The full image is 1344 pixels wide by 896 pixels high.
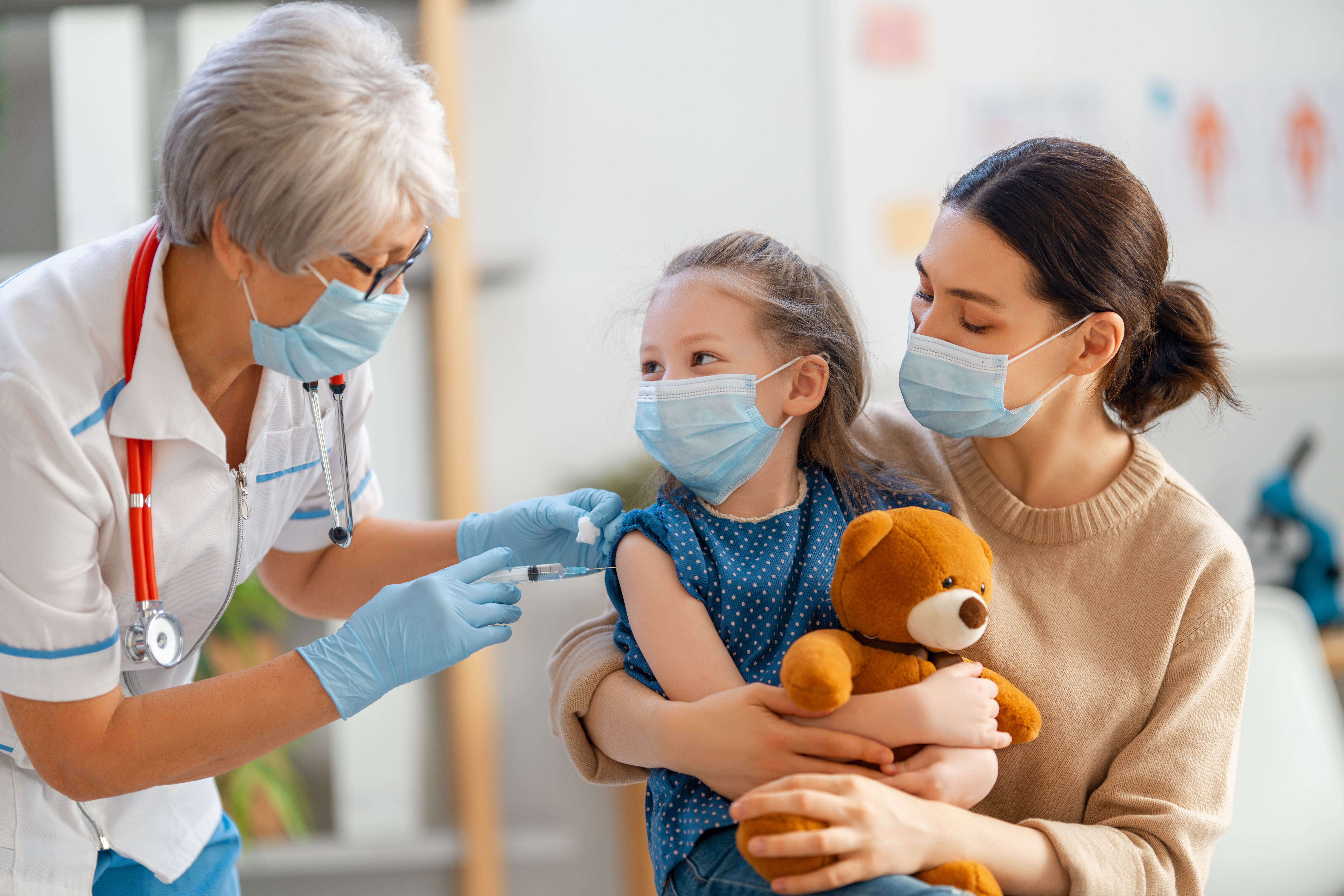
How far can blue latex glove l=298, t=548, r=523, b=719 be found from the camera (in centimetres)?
119

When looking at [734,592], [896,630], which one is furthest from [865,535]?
[734,592]

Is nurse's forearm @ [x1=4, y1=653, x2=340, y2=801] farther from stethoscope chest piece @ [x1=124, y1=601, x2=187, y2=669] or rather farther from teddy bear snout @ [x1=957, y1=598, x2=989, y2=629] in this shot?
teddy bear snout @ [x1=957, y1=598, x2=989, y2=629]

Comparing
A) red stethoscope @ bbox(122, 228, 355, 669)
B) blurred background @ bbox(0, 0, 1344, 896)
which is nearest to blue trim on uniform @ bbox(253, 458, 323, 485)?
red stethoscope @ bbox(122, 228, 355, 669)

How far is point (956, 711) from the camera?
41.8 inches

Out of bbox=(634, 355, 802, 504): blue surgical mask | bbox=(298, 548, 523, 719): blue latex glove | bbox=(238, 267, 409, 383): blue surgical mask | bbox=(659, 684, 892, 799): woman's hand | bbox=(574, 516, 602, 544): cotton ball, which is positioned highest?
bbox=(238, 267, 409, 383): blue surgical mask

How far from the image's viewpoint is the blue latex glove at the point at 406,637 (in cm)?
119

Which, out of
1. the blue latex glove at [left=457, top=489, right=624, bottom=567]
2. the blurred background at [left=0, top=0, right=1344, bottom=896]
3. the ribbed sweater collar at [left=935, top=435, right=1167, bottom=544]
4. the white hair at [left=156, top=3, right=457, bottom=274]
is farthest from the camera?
the blurred background at [left=0, top=0, right=1344, bottom=896]

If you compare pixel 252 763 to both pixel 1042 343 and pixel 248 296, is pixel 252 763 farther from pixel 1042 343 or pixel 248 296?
pixel 1042 343

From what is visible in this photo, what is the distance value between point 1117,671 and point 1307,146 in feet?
8.13

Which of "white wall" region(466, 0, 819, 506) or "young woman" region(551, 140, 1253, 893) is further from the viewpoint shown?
"white wall" region(466, 0, 819, 506)

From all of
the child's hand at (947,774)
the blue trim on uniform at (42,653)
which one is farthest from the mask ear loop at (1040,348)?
the blue trim on uniform at (42,653)

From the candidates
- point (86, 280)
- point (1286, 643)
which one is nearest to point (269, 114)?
point (86, 280)

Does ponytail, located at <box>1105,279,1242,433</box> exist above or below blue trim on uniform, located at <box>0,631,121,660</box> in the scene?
above

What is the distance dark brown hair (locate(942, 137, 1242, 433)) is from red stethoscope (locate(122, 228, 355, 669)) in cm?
103
